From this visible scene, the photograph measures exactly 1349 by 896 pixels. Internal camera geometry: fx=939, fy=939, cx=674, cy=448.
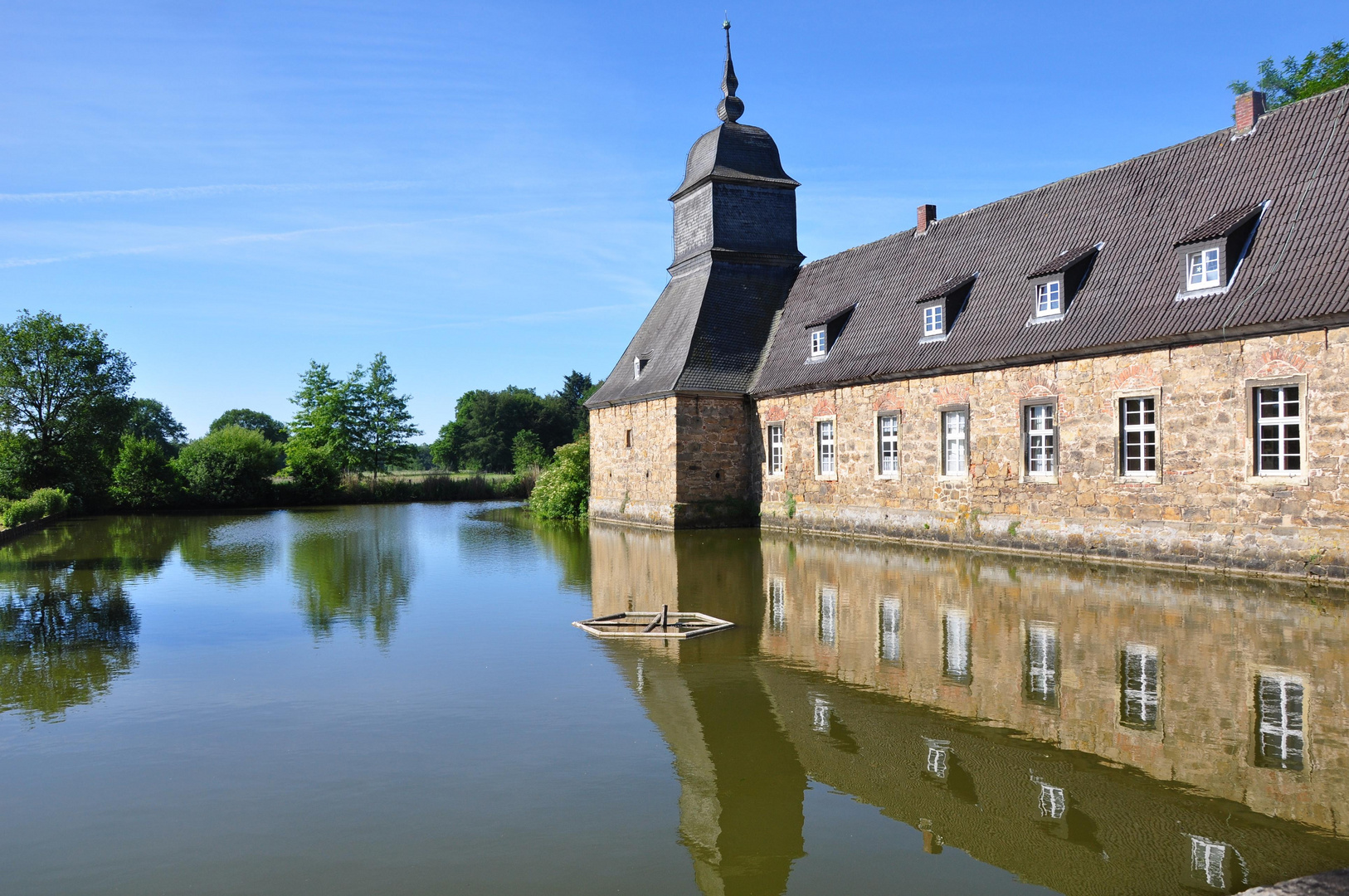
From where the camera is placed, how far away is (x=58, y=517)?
3291 cm

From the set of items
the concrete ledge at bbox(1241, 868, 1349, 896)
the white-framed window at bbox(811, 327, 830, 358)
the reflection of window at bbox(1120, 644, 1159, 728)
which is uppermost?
the white-framed window at bbox(811, 327, 830, 358)

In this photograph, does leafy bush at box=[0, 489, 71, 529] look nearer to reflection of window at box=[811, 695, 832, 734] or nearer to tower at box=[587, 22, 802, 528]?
tower at box=[587, 22, 802, 528]

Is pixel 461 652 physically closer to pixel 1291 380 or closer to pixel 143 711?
pixel 143 711

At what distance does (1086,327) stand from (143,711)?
14096 millimetres

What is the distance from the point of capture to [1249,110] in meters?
15.4

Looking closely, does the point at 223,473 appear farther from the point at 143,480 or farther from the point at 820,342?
the point at 820,342

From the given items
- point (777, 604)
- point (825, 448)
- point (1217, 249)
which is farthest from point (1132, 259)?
point (777, 604)

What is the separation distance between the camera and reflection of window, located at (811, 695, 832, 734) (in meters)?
6.34

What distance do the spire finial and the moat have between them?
19.3 metres

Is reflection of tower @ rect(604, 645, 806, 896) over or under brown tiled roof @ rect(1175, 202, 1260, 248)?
under

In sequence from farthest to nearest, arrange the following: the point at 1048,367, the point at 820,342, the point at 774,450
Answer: the point at 774,450 < the point at 820,342 < the point at 1048,367

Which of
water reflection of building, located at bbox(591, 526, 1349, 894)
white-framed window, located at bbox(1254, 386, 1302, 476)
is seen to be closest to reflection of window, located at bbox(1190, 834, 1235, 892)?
water reflection of building, located at bbox(591, 526, 1349, 894)

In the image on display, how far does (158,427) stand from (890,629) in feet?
339

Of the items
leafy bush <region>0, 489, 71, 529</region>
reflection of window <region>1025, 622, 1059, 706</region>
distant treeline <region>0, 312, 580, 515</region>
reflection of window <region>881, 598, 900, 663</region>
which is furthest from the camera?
Result: distant treeline <region>0, 312, 580, 515</region>
